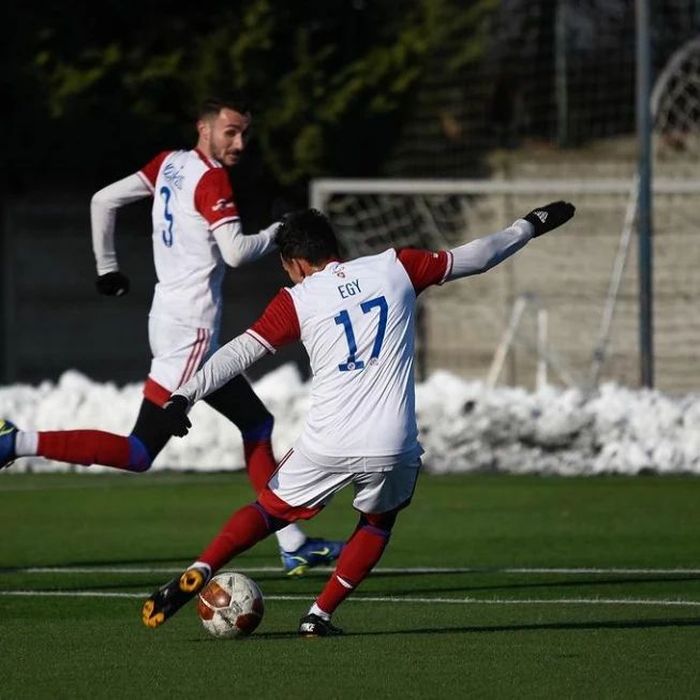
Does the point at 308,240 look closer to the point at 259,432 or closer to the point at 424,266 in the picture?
the point at 424,266

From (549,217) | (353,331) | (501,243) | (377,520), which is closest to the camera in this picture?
(353,331)

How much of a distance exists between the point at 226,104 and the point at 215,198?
1.83 feet

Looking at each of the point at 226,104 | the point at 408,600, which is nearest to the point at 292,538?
the point at 408,600

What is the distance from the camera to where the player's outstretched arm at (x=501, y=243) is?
8.45 metres

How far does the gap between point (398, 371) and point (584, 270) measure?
53.9 feet

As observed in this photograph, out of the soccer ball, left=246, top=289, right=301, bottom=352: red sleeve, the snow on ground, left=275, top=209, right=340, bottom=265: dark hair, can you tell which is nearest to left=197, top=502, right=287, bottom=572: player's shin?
the soccer ball

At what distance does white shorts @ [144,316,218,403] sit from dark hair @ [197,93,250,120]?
1.17m

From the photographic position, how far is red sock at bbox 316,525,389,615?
8289mm

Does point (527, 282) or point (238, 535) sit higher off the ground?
point (238, 535)

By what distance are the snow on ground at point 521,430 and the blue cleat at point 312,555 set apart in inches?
275

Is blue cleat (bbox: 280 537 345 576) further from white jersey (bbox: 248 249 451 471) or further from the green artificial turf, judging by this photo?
white jersey (bbox: 248 249 451 471)

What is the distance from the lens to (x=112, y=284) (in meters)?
11.2

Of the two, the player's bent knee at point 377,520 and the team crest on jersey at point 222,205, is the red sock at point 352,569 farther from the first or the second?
the team crest on jersey at point 222,205

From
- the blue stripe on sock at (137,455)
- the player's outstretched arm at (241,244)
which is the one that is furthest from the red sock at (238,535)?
the player's outstretched arm at (241,244)
